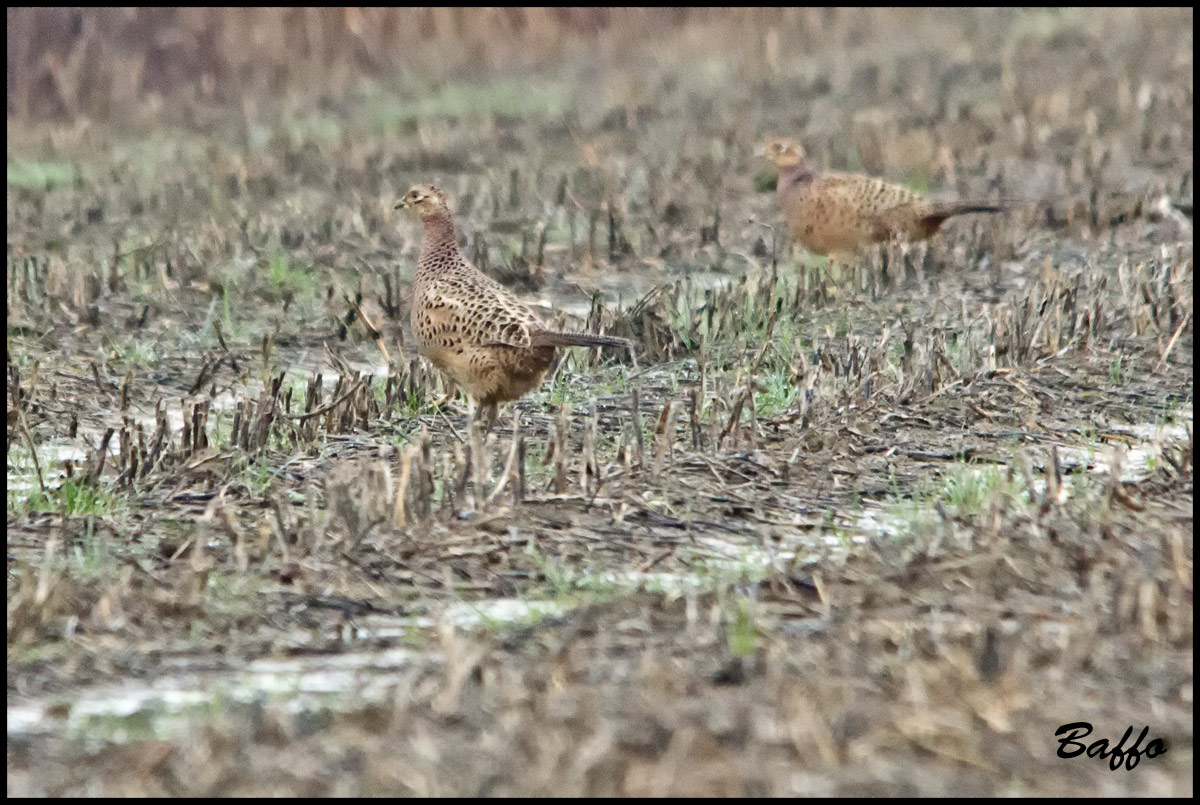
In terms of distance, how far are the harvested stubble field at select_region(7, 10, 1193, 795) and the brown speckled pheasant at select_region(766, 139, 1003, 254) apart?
159 millimetres

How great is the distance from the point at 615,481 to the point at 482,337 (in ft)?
2.88

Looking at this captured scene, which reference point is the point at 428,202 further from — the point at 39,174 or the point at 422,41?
the point at 422,41

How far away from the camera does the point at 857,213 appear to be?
27.8 ft

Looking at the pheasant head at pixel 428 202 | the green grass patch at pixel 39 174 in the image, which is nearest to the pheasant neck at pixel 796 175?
the pheasant head at pixel 428 202

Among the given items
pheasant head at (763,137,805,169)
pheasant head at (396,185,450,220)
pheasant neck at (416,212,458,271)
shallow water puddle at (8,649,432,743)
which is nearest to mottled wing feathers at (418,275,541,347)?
pheasant neck at (416,212,458,271)

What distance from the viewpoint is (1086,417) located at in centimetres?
598

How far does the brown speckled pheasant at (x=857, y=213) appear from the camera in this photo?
8461mm

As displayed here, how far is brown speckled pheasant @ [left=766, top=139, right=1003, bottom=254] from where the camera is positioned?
8461mm

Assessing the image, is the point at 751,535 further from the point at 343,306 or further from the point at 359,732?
the point at 343,306

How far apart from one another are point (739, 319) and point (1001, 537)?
9.99 ft

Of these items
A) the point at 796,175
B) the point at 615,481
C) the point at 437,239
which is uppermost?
the point at 437,239

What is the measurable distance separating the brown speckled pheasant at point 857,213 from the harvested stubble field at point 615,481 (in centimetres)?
16

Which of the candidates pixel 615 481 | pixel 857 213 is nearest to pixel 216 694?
pixel 615 481

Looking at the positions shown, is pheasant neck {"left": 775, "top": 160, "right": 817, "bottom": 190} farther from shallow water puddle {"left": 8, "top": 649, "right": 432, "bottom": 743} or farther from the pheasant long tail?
shallow water puddle {"left": 8, "top": 649, "right": 432, "bottom": 743}
